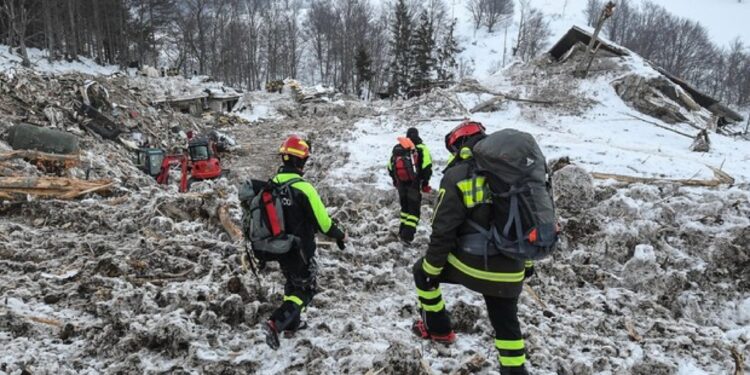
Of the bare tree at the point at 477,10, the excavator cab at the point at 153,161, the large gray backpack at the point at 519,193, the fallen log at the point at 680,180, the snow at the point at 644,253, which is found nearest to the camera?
the large gray backpack at the point at 519,193

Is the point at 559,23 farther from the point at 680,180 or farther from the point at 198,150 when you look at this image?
the point at 198,150

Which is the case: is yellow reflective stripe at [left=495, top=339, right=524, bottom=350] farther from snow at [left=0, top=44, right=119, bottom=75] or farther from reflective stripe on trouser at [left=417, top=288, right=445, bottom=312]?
snow at [left=0, top=44, right=119, bottom=75]

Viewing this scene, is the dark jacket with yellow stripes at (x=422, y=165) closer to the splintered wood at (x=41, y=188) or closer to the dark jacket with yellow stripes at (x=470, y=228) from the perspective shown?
the dark jacket with yellow stripes at (x=470, y=228)

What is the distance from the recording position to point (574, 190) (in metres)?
6.93

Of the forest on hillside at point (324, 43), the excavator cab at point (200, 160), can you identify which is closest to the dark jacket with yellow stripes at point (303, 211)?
the excavator cab at point (200, 160)

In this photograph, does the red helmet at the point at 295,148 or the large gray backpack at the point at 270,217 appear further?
the red helmet at the point at 295,148

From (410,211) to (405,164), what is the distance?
634 millimetres

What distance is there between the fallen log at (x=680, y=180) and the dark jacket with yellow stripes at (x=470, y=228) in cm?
578

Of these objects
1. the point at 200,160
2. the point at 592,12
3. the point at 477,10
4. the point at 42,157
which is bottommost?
the point at 200,160

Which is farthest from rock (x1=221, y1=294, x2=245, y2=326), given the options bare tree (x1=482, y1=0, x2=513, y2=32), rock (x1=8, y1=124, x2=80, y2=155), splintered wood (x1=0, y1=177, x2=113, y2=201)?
bare tree (x1=482, y1=0, x2=513, y2=32)

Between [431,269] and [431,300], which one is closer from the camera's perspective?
[431,269]

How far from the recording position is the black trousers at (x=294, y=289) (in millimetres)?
3689

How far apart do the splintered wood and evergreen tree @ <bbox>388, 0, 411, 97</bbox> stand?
35772 mm

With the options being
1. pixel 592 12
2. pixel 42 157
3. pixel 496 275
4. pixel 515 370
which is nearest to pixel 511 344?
pixel 515 370
